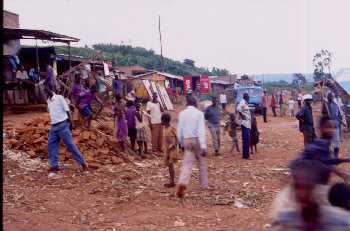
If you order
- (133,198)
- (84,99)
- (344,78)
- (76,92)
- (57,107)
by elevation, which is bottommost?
(133,198)

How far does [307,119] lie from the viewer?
10.1 meters

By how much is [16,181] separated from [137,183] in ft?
6.69

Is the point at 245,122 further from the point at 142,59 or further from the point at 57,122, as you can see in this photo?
the point at 142,59

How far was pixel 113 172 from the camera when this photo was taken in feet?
32.4

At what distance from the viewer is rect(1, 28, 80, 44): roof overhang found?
14.6 meters

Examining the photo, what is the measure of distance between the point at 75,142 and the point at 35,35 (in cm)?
536

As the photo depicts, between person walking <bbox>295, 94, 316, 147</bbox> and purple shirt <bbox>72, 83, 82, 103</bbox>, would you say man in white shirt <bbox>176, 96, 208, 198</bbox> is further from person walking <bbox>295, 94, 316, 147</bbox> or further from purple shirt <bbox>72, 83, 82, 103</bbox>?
purple shirt <bbox>72, 83, 82, 103</bbox>

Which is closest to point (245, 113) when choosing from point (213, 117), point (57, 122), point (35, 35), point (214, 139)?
point (213, 117)

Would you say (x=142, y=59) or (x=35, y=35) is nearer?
(x=35, y=35)

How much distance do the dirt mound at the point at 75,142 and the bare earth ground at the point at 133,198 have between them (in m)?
0.38

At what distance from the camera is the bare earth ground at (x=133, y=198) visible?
261 inches

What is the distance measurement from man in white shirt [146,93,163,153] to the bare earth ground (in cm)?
120

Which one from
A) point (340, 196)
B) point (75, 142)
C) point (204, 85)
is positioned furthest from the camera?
point (204, 85)

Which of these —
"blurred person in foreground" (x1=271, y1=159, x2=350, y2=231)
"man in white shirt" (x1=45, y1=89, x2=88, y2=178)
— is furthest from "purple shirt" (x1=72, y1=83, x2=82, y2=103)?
"blurred person in foreground" (x1=271, y1=159, x2=350, y2=231)
